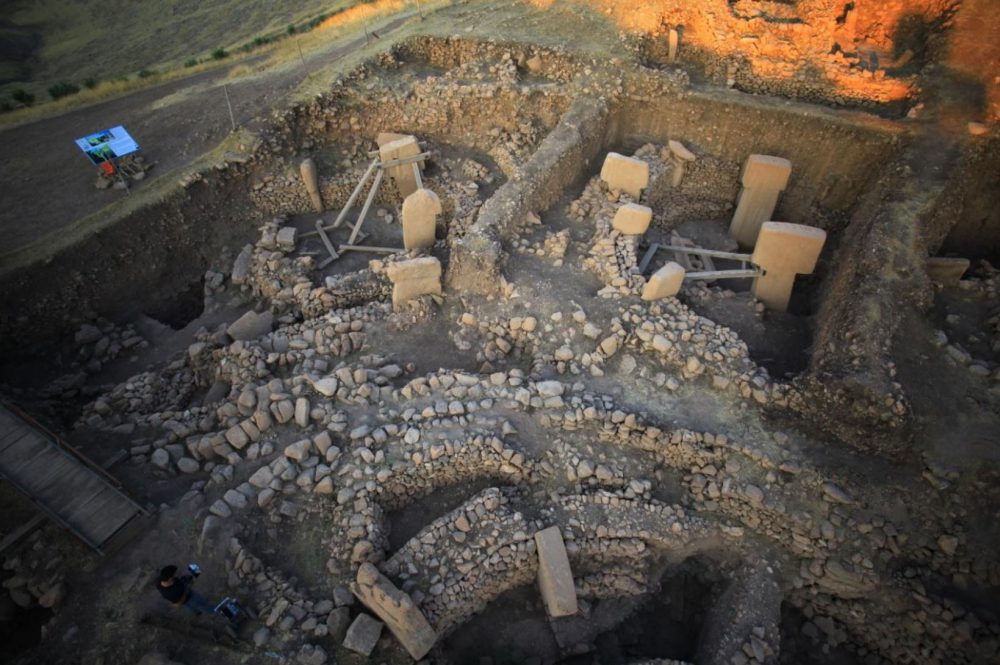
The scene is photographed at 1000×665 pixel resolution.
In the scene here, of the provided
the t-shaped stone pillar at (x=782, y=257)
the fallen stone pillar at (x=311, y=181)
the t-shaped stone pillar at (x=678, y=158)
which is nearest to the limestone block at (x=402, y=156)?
the fallen stone pillar at (x=311, y=181)

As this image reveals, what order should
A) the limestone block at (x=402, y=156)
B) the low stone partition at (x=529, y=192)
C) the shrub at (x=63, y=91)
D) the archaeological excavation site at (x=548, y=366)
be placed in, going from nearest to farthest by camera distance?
the archaeological excavation site at (x=548, y=366), the low stone partition at (x=529, y=192), the limestone block at (x=402, y=156), the shrub at (x=63, y=91)

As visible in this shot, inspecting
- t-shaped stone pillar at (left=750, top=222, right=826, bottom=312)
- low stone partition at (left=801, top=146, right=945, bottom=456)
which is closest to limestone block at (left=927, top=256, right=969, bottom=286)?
low stone partition at (left=801, top=146, right=945, bottom=456)

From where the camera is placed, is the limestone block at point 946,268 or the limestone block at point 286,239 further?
the limestone block at point 286,239

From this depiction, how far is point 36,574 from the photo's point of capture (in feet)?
18.1

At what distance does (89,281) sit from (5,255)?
1157 millimetres

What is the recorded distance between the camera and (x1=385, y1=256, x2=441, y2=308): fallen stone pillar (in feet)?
25.4

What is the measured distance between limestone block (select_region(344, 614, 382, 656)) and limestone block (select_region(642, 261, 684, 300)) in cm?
508

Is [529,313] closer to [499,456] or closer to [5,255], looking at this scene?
[499,456]

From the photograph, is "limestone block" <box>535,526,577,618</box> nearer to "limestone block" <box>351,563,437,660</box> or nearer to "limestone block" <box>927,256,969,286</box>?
"limestone block" <box>351,563,437,660</box>

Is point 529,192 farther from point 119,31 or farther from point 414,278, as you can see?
point 119,31

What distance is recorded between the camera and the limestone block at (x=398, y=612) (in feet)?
16.5

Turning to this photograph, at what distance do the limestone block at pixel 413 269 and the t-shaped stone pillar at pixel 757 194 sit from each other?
5515 millimetres

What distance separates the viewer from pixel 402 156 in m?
10.3

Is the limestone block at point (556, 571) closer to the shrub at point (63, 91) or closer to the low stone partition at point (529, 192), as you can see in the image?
the low stone partition at point (529, 192)
